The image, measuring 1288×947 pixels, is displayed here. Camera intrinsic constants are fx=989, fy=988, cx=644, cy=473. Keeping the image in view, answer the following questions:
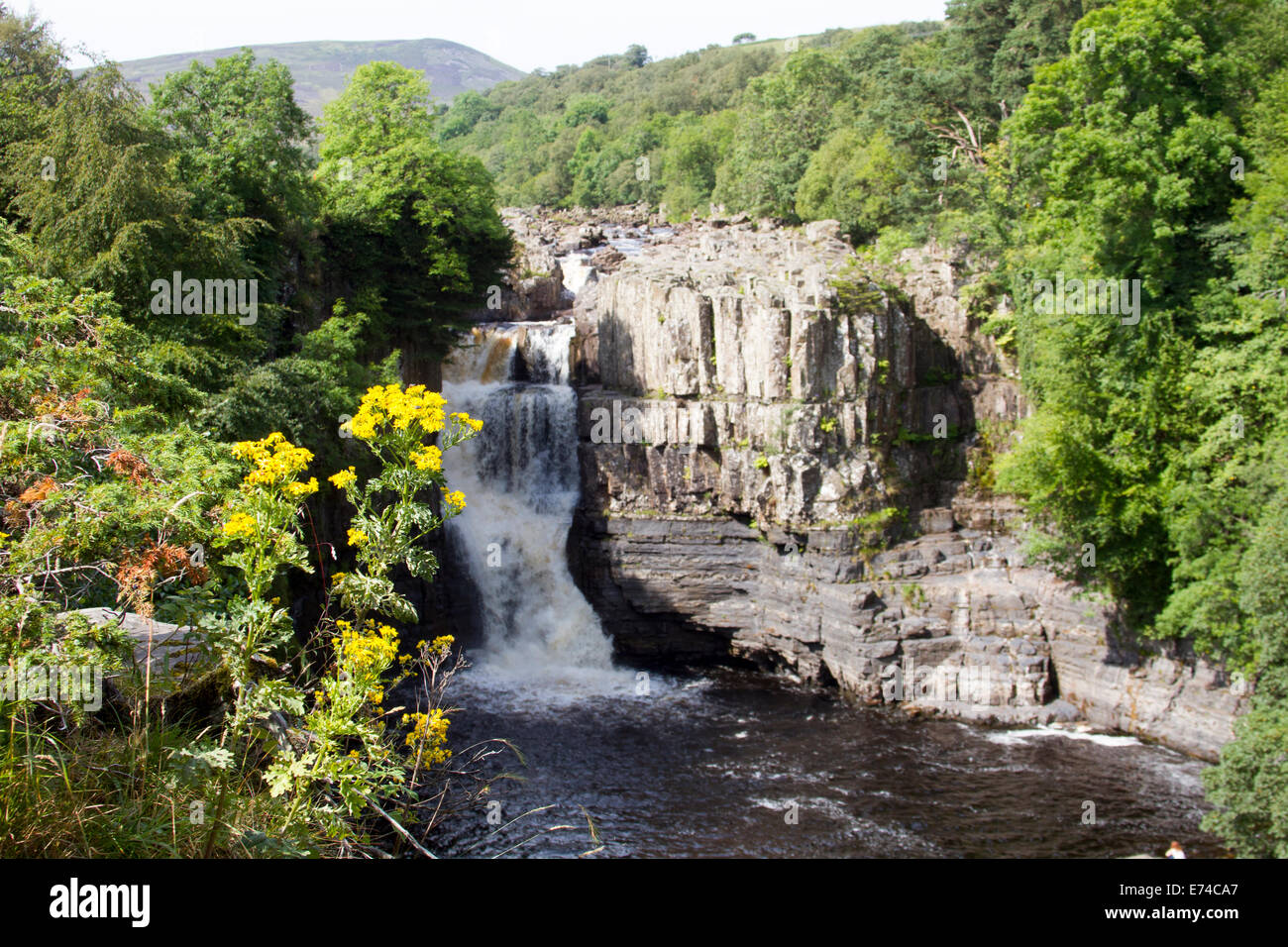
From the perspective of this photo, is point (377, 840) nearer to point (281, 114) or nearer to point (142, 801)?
point (142, 801)

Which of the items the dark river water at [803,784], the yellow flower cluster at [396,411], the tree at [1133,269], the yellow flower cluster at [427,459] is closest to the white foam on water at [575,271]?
the dark river water at [803,784]

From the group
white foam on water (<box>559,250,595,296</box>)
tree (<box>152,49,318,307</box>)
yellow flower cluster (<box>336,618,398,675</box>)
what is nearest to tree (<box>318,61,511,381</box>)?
tree (<box>152,49,318,307</box>)

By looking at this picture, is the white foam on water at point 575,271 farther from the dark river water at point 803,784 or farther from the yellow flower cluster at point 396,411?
the yellow flower cluster at point 396,411

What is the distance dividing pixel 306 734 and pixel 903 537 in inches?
1120

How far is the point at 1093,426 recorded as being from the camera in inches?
1132

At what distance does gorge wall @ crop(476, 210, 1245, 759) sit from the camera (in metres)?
30.9

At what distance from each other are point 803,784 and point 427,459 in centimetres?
2135

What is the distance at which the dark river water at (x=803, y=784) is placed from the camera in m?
22.8

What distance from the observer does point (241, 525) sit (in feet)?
22.5

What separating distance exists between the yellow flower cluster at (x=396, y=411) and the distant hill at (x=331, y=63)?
1998 inches

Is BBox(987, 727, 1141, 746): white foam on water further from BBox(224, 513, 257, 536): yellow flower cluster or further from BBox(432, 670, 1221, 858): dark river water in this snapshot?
BBox(224, 513, 257, 536): yellow flower cluster

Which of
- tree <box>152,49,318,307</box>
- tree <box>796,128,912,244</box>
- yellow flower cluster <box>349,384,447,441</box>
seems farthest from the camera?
tree <box>796,128,912,244</box>

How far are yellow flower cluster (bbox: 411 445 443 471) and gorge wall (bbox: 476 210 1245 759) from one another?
26.1 m
